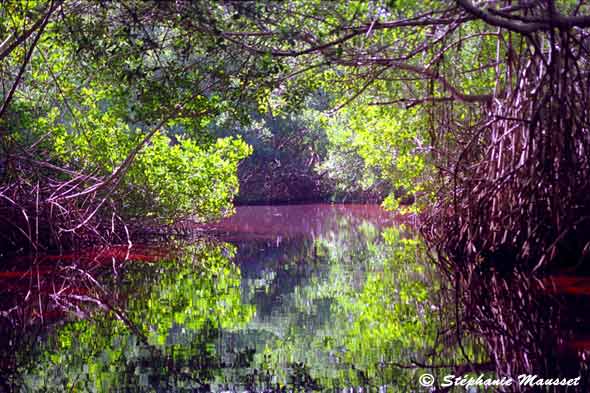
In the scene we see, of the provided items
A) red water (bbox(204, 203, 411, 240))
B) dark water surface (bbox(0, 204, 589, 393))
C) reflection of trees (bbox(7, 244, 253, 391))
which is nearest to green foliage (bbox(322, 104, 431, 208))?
red water (bbox(204, 203, 411, 240))

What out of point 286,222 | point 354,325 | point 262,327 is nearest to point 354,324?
point 354,325

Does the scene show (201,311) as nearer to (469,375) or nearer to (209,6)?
(209,6)

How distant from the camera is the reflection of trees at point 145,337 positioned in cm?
356

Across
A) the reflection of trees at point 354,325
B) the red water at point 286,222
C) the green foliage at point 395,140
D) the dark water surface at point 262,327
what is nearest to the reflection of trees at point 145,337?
the dark water surface at point 262,327

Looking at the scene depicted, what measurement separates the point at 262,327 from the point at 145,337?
68cm

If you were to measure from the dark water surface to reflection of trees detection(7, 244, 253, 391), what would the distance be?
0.4 inches

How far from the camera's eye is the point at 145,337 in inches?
176

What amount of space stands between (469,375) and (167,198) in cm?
888

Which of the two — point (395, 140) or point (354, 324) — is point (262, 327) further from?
point (395, 140)

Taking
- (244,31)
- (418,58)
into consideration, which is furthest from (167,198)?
(244,31)

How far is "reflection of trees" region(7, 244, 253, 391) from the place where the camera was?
3.56m

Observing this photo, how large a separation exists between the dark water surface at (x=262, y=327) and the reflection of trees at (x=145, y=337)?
0.4 inches

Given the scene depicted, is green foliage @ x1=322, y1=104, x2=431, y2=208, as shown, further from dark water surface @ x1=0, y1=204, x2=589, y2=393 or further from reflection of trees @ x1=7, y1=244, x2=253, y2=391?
reflection of trees @ x1=7, y1=244, x2=253, y2=391

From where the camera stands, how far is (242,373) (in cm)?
367
